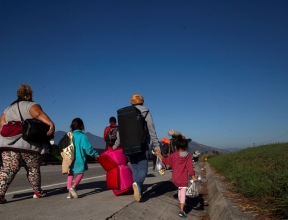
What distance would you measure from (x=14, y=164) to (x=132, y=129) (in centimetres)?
207

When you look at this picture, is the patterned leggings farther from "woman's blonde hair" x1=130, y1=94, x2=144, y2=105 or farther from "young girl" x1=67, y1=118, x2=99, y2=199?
"woman's blonde hair" x1=130, y1=94, x2=144, y2=105

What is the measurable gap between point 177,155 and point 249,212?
5.31 ft

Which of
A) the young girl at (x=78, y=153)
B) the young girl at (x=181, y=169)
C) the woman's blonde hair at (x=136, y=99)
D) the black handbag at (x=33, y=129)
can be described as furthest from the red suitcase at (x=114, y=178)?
the black handbag at (x=33, y=129)

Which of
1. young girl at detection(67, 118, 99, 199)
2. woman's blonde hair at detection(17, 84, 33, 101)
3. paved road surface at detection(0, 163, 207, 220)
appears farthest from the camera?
young girl at detection(67, 118, 99, 199)

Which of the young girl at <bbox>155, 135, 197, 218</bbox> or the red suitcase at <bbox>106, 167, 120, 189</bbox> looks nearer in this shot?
the young girl at <bbox>155, 135, 197, 218</bbox>

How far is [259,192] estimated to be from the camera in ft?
17.5

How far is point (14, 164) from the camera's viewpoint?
579cm

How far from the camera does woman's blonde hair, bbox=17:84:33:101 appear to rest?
6016 mm

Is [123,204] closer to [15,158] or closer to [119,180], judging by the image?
[119,180]

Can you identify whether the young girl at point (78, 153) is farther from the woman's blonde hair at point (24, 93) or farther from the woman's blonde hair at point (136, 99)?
the woman's blonde hair at point (136, 99)

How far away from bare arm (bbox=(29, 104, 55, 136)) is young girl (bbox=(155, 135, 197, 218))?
190cm

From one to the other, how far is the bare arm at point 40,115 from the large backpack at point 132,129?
3.94ft

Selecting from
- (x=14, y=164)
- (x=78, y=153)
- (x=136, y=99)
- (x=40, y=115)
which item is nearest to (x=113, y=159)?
(x=78, y=153)

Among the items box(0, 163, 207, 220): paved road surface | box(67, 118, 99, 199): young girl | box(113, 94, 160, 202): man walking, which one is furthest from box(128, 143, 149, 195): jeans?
box(67, 118, 99, 199): young girl
